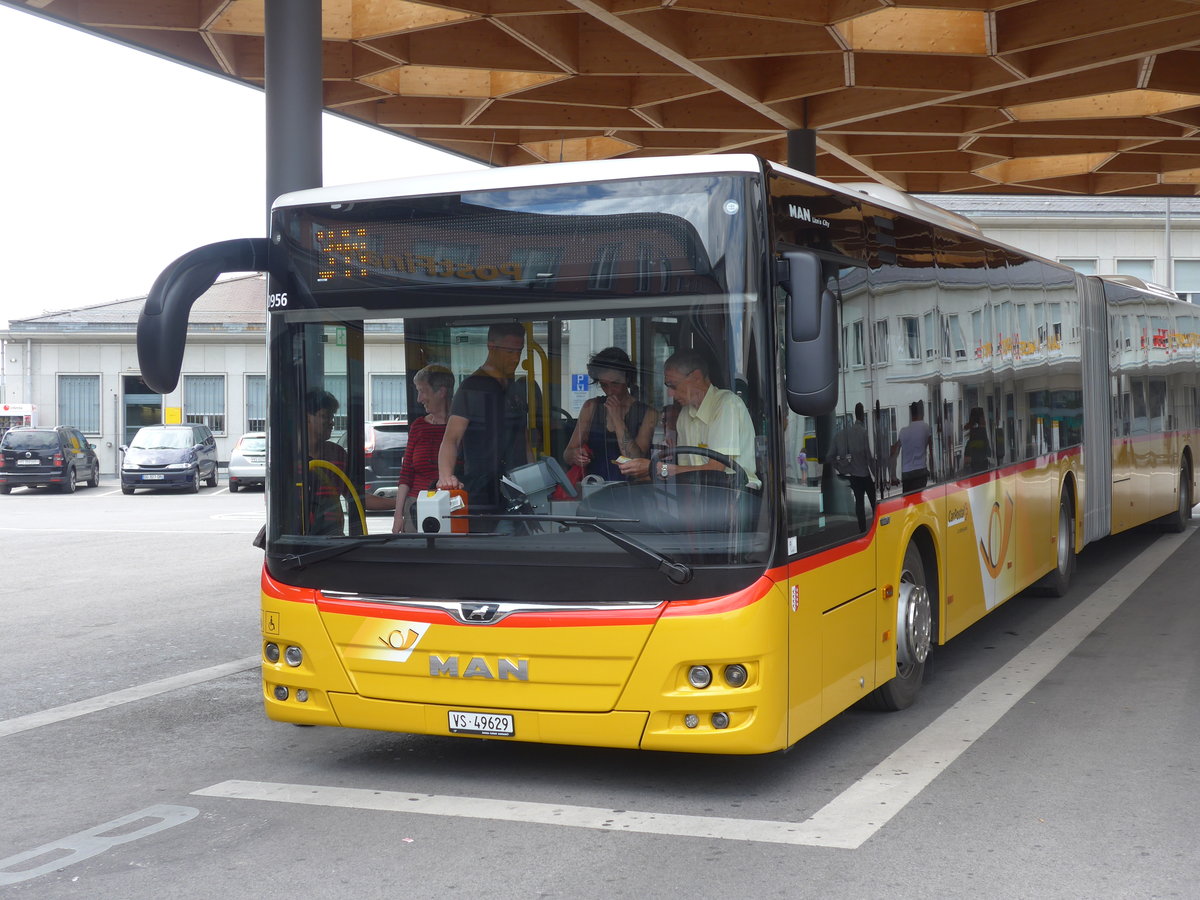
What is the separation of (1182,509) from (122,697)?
46.7 ft

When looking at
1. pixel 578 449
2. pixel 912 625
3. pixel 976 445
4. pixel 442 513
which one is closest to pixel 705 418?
A: pixel 578 449

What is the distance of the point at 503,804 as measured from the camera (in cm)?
601

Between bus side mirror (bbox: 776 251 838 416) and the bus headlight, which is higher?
bus side mirror (bbox: 776 251 838 416)

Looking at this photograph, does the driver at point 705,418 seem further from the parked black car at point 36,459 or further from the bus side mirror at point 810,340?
the parked black car at point 36,459

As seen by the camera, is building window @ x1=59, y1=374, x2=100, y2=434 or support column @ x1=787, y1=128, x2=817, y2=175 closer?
support column @ x1=787, y1=128, x2=817, y2=175

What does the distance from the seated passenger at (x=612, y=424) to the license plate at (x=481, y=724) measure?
1122 millimetres

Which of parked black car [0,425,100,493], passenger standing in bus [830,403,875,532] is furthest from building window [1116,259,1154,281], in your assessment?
passenger standing in bus [830,403,875,532]

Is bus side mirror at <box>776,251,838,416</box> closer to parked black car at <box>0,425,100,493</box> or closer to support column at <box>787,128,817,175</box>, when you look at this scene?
support column at <box>787,128,817,175</box>

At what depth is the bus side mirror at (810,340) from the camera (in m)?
5.63

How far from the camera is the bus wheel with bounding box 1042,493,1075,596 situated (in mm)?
12078

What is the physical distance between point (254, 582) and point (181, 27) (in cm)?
599

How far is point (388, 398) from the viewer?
5.71 m

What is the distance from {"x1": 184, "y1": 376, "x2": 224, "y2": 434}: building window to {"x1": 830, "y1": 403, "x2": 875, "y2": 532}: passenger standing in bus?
44.1 metres

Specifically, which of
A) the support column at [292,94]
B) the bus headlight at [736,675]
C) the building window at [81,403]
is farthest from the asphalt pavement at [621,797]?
the building window at [81,403]
